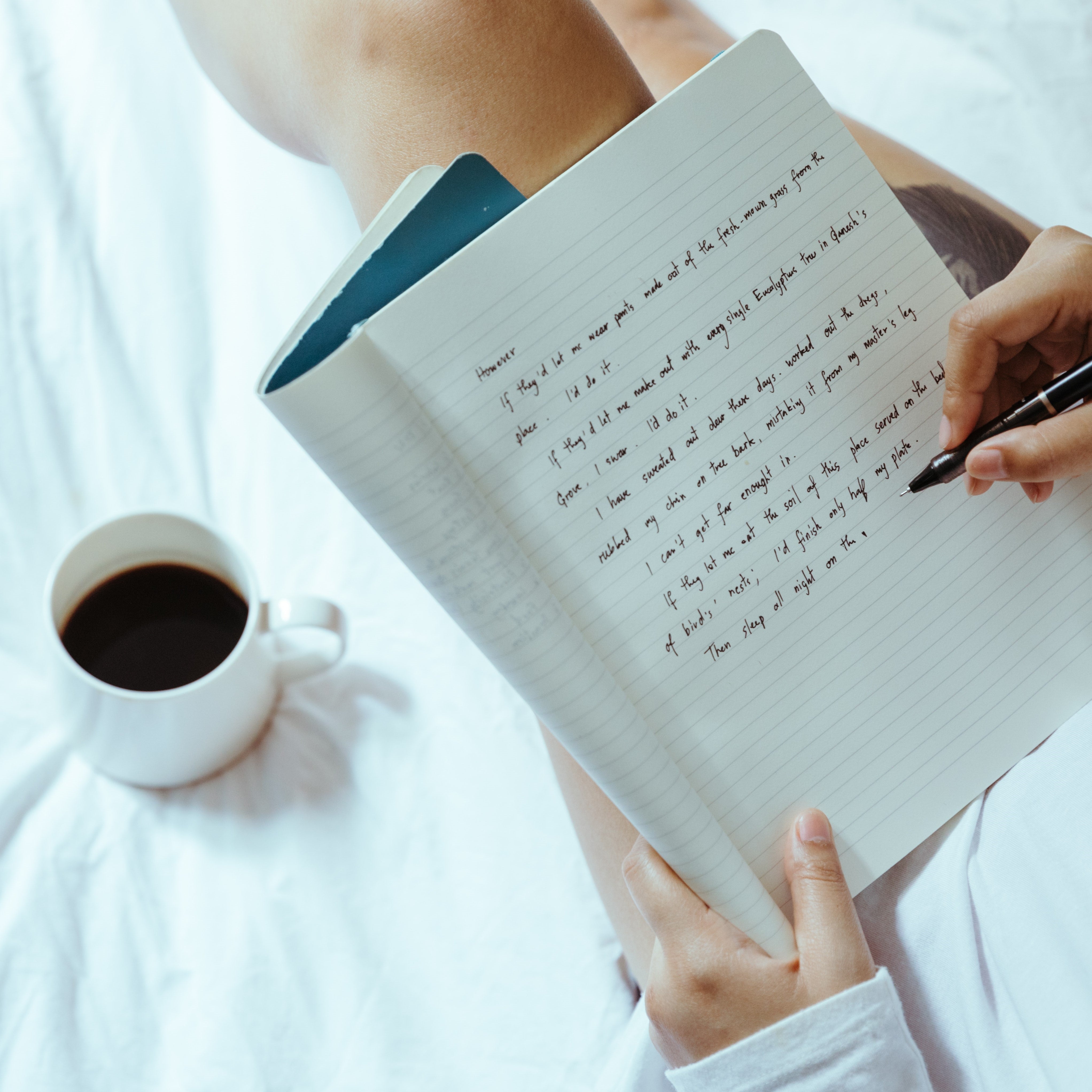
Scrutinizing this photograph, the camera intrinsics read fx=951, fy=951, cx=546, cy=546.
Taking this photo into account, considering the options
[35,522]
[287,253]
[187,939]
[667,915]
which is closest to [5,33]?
[287,253]

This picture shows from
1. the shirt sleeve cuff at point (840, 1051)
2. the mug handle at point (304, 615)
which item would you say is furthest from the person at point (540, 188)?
the mug handle at point (304, 615)

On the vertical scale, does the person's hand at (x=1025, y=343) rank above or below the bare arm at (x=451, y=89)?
below

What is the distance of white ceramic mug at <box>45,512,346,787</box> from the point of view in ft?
1.57

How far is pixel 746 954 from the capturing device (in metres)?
0.40

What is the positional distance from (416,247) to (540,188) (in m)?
0.13

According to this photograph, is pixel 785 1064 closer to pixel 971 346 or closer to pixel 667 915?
pixel 667 915

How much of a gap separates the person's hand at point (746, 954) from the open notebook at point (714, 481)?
0.01 m

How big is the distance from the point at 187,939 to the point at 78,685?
17 centimetres

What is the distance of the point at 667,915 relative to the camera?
0.41 metres

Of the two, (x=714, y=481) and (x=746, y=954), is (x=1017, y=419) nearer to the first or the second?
(x=714, y=481)

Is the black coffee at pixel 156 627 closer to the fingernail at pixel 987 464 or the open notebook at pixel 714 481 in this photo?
the open notebook at pixel 714 481

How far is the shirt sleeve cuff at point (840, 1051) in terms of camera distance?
384mm

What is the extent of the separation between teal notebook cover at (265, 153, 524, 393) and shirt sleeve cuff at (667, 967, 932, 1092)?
0.32m

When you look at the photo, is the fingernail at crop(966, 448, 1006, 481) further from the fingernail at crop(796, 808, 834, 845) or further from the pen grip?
the fingernail at crop(796, 808, 834, 845)
